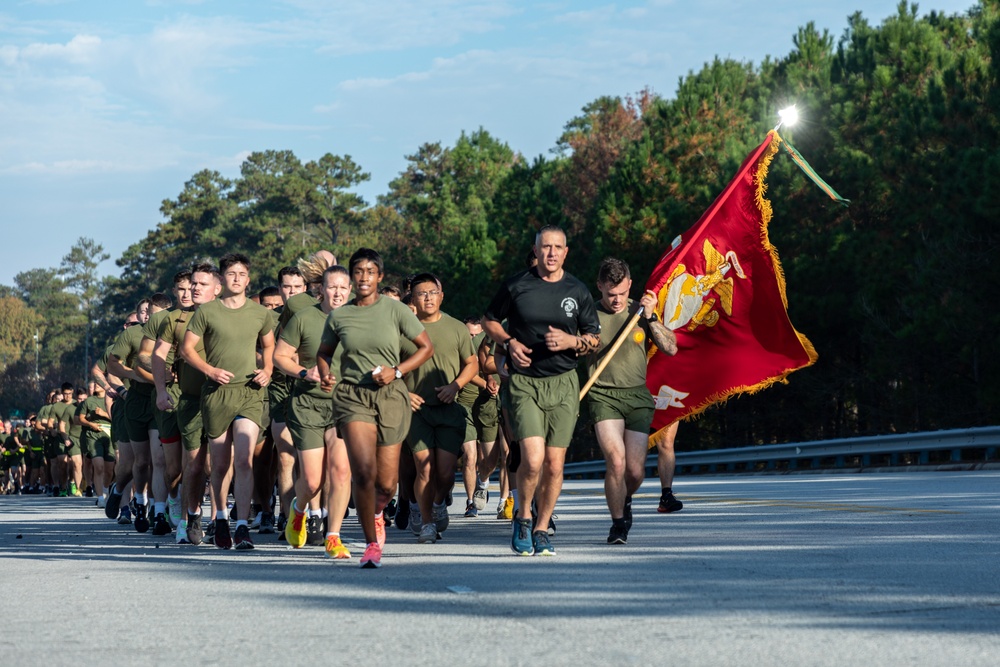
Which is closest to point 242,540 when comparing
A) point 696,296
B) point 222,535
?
point 222,535

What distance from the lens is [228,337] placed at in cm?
1178

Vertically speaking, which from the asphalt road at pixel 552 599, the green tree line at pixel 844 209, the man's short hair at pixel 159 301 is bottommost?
the asphalt road at pixel 552 599

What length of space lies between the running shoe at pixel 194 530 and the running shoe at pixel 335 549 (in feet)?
7.68

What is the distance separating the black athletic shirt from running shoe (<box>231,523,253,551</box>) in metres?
2.39

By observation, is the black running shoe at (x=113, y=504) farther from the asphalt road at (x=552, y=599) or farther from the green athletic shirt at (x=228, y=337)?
the green athletic shirt at (x=228, y=337)

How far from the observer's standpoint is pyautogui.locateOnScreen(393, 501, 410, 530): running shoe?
46.5 ft

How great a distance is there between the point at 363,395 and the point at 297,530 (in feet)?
6.64

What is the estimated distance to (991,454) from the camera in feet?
79.2

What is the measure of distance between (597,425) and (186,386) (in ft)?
10.5

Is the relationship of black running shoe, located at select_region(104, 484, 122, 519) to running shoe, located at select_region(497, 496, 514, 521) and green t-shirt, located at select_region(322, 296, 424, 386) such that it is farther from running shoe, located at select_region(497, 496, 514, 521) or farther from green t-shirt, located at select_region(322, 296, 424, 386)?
green t-shirt, located at select_region(322, 296, 424, 386)

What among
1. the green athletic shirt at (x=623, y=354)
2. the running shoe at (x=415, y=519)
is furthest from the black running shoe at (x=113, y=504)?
the green athletic shirt at (x=623, y=354)

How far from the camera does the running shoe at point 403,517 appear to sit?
46.5ft

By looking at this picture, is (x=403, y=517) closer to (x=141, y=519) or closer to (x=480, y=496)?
(x=141, y=519)

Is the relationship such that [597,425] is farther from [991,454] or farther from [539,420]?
[991,454]
